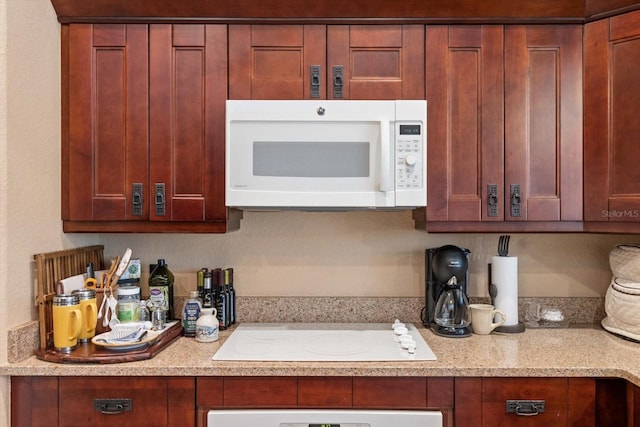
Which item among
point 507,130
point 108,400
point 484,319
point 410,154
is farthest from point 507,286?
point 108,400

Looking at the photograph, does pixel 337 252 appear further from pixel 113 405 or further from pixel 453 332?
pixel 113 405

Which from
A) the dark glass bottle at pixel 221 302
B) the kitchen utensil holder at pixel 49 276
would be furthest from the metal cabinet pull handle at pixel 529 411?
the kitchen utensil holder at pixel 49 276

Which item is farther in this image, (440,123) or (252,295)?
(252,295)

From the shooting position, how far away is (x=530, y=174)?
186 cm

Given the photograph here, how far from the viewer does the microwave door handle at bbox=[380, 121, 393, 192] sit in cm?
171

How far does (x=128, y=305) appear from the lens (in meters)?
1.85

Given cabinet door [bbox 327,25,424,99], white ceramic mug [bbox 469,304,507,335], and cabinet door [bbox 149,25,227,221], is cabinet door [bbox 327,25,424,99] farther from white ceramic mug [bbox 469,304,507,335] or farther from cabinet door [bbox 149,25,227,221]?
white ceramic mug [bbox 469,304,507,335]

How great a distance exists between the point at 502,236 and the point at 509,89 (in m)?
0.66

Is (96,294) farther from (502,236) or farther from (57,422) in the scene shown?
(502,236)

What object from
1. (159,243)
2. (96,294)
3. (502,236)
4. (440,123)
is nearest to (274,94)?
(440,123)

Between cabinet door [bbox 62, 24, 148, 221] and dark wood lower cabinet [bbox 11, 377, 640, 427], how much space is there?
67cm

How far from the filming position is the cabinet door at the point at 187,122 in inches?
73.5

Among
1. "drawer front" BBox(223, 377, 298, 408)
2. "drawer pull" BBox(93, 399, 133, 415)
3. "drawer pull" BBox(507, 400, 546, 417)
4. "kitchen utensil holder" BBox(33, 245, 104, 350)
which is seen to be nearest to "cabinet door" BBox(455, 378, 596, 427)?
"drawer pull" BBox(507, 400, 546, 417)

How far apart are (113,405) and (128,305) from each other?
1.29 feet
